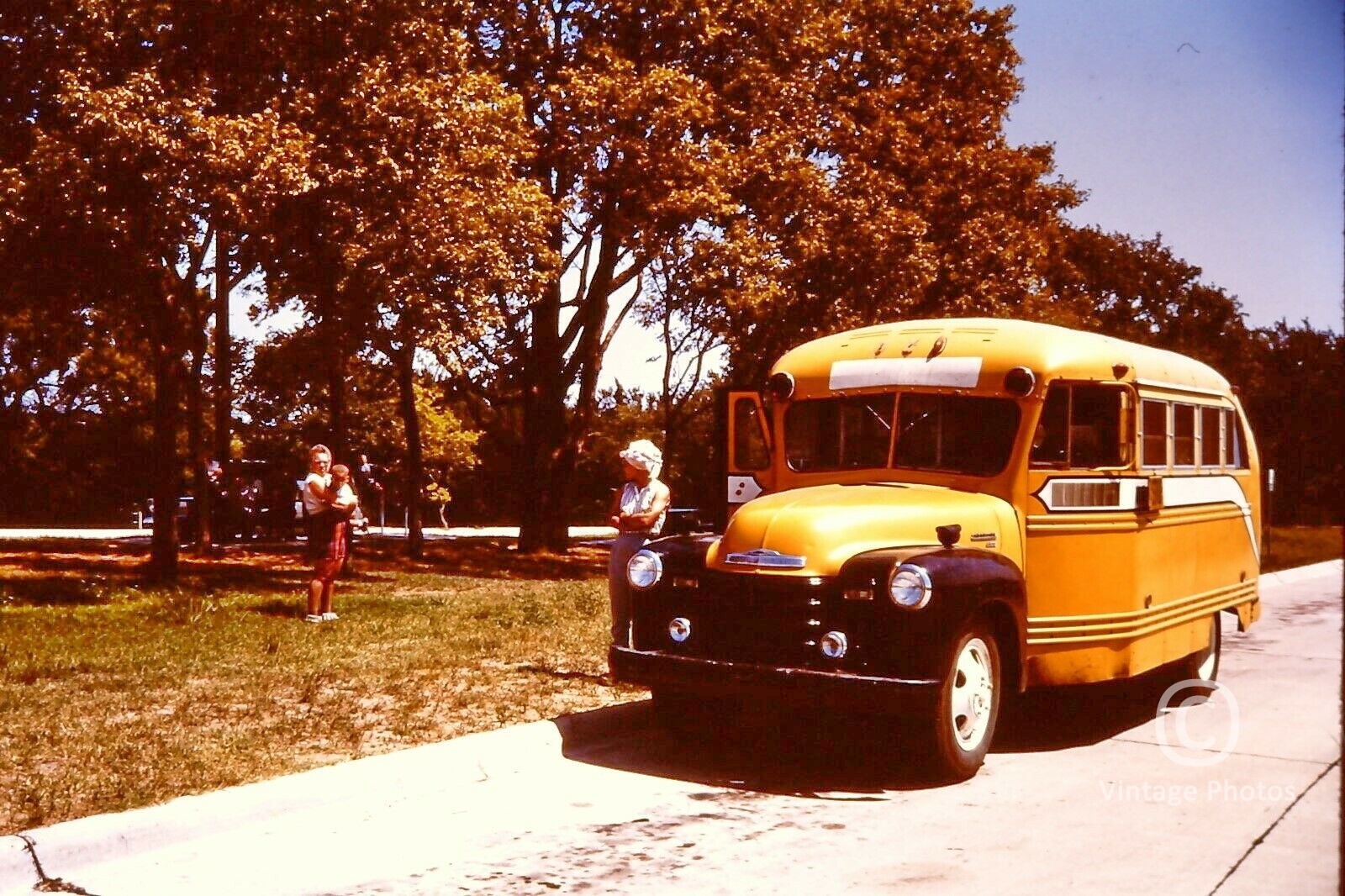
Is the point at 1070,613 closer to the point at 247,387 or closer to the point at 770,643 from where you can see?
the point at 770,643

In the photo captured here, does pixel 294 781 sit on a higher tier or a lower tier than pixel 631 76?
lower

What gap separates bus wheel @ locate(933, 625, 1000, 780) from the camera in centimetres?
761

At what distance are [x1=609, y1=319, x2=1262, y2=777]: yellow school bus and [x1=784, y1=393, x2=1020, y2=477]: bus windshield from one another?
1 centimetres

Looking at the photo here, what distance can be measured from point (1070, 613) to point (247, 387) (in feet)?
91.3

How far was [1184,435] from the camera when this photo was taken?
10.2m

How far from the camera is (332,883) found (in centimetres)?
580

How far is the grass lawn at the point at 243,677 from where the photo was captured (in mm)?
7465

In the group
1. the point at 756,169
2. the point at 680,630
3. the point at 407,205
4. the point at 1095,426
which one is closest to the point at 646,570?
the point at 680,630

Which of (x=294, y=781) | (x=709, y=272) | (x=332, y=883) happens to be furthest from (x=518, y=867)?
(x=709, y=272)

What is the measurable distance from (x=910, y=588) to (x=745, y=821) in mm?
1533

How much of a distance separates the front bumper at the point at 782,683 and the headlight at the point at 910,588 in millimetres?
421

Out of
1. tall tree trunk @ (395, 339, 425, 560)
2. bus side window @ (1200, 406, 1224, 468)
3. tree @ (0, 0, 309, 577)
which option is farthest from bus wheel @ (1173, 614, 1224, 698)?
tall tree trunk @ (395, 339, 425, 560)

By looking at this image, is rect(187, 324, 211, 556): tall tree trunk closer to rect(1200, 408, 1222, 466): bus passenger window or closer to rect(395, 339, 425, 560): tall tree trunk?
rect(395, 339, 425, 560): tall tree trunk

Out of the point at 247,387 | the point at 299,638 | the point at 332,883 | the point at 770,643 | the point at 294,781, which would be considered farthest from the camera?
the point at 247,387
